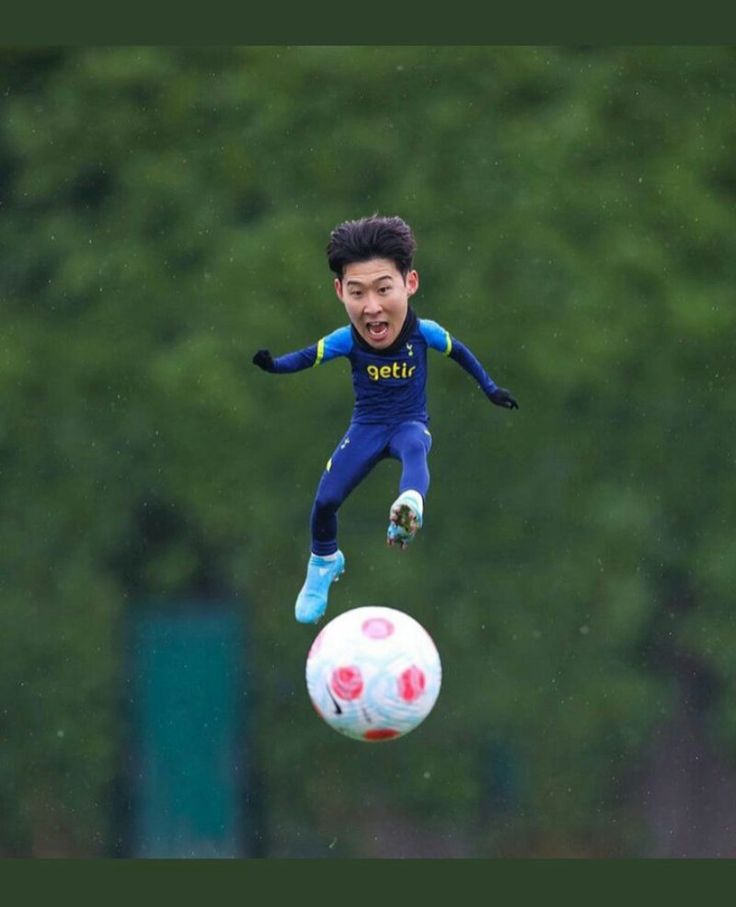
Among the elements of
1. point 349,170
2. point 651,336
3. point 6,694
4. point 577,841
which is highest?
point 349,170

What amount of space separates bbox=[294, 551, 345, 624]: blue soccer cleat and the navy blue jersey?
0.75 m

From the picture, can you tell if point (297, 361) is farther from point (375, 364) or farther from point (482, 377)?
point (482, 377)

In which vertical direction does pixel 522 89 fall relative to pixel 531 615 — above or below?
above

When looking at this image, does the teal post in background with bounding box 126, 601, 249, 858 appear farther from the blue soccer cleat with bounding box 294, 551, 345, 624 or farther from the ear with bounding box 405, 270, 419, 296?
the ear with bounding box 405, 270, 419, 296

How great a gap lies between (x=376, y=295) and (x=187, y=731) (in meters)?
8.57

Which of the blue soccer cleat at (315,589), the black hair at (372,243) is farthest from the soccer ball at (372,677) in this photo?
the black hair at (372,243)

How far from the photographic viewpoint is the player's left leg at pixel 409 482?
9422 millimetres

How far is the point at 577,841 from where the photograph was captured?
17.8 metres

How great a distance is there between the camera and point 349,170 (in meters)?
17.2

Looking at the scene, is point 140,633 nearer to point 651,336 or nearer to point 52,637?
point 52,637

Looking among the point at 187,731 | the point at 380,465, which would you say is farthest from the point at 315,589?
the point at 187,731

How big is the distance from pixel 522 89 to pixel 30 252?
4.53 meters

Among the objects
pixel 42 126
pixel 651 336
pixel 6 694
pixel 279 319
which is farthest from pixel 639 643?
pixel 42 126

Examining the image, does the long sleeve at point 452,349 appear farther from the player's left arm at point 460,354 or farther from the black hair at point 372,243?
the black hair at point 372,243
